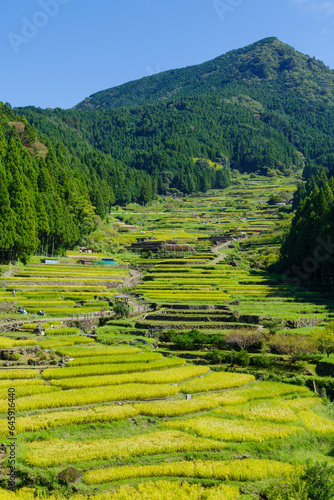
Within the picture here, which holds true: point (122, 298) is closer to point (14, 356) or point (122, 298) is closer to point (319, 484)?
point (14, 356)

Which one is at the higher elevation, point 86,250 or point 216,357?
point 86,250

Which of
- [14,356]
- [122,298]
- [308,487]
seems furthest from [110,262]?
[308,487]

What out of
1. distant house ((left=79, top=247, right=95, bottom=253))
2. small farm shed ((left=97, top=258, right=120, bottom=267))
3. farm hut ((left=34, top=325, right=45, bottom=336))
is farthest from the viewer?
distant house ((left=79, top=247, right=95, bottom=253))

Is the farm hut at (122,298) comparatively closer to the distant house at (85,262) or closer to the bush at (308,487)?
the distant house at (85,262)

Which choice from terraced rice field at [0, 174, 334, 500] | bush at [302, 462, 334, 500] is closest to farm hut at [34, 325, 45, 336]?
terraced rice field at [0, 174, 334, 500]

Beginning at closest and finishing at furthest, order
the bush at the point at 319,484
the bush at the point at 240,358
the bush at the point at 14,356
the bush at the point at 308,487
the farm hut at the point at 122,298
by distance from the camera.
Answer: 1. the bush at the point at 308,487
2. the bush at the point at 319,484
3. the bush at the point at 14,356
4. the bush at the point at 240,358
5. the farm hut at the point at 122,298

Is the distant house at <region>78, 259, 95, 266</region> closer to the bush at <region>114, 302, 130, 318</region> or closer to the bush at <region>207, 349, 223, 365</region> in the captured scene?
the bush at <region>114, 302, 130, 318</region>

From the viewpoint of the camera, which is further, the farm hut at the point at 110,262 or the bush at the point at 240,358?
the farm hut at the point at 110,262

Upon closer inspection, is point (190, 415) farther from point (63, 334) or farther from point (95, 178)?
point (95, 178)

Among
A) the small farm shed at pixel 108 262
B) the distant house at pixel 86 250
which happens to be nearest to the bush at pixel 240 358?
the small farm shed at pixel 108 262

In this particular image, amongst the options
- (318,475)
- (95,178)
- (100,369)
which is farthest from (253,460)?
(95,178)

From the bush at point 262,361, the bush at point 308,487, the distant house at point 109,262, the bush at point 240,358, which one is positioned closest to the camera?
the bush at point 308,487

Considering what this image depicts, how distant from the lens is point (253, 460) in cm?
1972

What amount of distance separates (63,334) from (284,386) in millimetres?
19453
